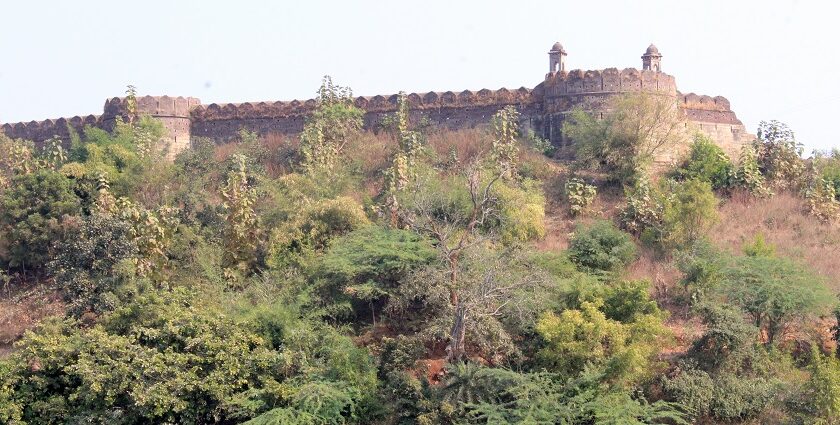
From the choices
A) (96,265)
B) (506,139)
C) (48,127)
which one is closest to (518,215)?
(506,139)

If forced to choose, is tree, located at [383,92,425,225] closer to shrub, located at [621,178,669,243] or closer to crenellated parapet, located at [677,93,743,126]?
shrub, located at [621,178,669,243]

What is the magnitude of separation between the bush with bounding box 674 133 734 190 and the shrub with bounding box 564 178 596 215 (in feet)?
7.61

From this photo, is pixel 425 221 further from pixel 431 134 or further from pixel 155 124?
pixel 155 124

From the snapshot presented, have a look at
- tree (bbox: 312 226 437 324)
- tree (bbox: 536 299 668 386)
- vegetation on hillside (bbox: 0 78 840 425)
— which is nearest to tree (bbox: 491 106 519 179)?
vegetation on hillside (bbox: 0 78 840 425)

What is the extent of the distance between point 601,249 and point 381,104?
404 inches

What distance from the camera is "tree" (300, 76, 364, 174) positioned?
27469 millimetres

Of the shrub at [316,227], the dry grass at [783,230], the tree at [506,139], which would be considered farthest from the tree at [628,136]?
the shrub at [316,227]

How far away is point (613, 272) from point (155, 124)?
1404 cm

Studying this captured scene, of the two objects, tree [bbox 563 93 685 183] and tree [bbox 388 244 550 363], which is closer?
tree [bbox 388 244 550 363]

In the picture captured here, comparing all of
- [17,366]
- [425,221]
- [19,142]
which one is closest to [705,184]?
[425,221]

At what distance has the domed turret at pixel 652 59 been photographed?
102 feet

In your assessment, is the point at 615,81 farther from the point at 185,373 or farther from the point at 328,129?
the point at 185,373

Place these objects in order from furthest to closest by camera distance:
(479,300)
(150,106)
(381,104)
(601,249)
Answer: (150,106), (381,104), (601,249), (479,300)

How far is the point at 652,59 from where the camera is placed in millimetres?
31094
